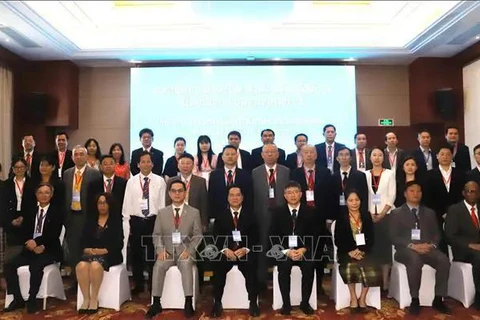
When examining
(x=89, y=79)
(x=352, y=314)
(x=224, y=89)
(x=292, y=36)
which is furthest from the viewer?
(x=89, y=79)

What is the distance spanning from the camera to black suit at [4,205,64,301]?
3.88 m

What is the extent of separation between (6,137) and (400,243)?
18.1ft

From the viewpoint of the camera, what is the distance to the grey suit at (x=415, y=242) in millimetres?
3775

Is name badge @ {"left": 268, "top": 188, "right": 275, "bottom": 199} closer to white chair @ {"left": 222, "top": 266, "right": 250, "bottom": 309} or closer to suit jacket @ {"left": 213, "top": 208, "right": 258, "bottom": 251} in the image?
suit jacket @ {"left": 213, "top": 208, "right": 258, "bottom": 251}

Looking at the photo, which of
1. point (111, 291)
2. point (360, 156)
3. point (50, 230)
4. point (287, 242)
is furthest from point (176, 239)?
point (360, 156)

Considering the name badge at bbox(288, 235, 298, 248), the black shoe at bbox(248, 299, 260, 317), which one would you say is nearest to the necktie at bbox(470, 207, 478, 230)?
the name badge at bbox(288, 235, 298, 248)

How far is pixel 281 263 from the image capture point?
379 centimetres

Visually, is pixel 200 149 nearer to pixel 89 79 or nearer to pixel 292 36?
pixel 292 36

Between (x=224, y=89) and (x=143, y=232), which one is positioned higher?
(x=224, y=89)

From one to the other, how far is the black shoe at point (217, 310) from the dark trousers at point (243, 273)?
0.04 metres

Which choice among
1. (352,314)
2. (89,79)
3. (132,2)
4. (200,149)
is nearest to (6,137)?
(89,79)

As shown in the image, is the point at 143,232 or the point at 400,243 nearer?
the point at 400,243

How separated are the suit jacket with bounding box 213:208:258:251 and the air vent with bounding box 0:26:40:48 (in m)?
3.47

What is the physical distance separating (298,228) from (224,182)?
864 millimetres
